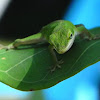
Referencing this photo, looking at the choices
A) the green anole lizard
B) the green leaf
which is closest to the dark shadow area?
the green anole lizard

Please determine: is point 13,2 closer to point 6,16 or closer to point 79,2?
point 6,16

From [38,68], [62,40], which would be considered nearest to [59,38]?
[62,40]

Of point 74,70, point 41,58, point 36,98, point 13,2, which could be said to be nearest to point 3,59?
point 41,58

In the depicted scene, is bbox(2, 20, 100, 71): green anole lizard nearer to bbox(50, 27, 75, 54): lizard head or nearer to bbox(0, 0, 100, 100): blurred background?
bbox(50, 27, 75, 54): lizard head

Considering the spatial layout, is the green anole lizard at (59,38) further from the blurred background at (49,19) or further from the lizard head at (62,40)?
the blurred background at (49,19)

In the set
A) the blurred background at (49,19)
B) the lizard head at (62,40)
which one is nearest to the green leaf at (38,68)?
the lizard head at (62,40)

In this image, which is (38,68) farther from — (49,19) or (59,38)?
(49,19)
